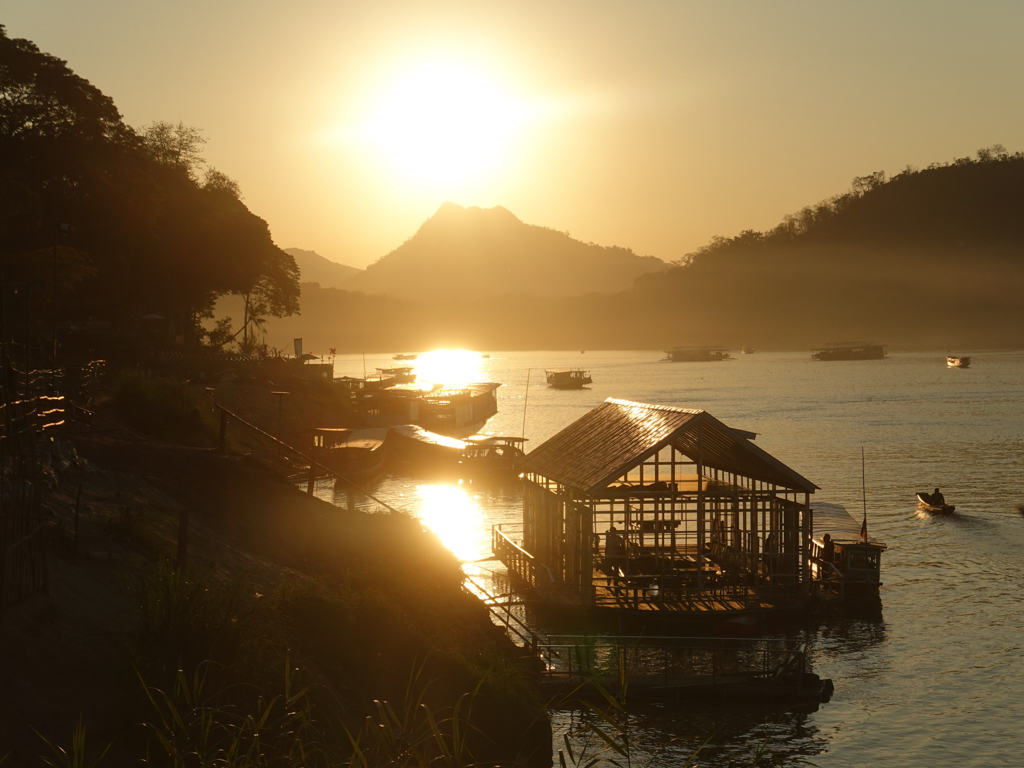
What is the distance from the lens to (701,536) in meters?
25.7

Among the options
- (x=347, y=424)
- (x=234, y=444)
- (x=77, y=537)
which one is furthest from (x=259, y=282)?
(x=77, y=537)

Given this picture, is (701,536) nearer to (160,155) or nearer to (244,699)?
(244,699)

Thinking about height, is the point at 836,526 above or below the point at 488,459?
above

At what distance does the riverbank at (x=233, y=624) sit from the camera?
12.3 meters

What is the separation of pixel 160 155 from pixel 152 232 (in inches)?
791

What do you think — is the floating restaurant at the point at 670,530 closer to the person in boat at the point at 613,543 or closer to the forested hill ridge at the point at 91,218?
the person in boat at the point at 613,543

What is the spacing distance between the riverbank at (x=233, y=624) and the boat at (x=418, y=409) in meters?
A: 49.1

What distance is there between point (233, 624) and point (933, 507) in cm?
4369

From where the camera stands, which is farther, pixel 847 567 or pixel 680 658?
pixel 847 567

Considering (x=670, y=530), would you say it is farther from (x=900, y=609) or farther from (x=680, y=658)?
(x=900, y=609)

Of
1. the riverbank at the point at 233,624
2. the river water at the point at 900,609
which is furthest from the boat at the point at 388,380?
the riverbank at the point at 233,624

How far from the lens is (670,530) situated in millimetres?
26625

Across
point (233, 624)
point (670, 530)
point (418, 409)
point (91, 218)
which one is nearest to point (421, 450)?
point (418, 409)

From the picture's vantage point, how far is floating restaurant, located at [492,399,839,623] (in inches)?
989
